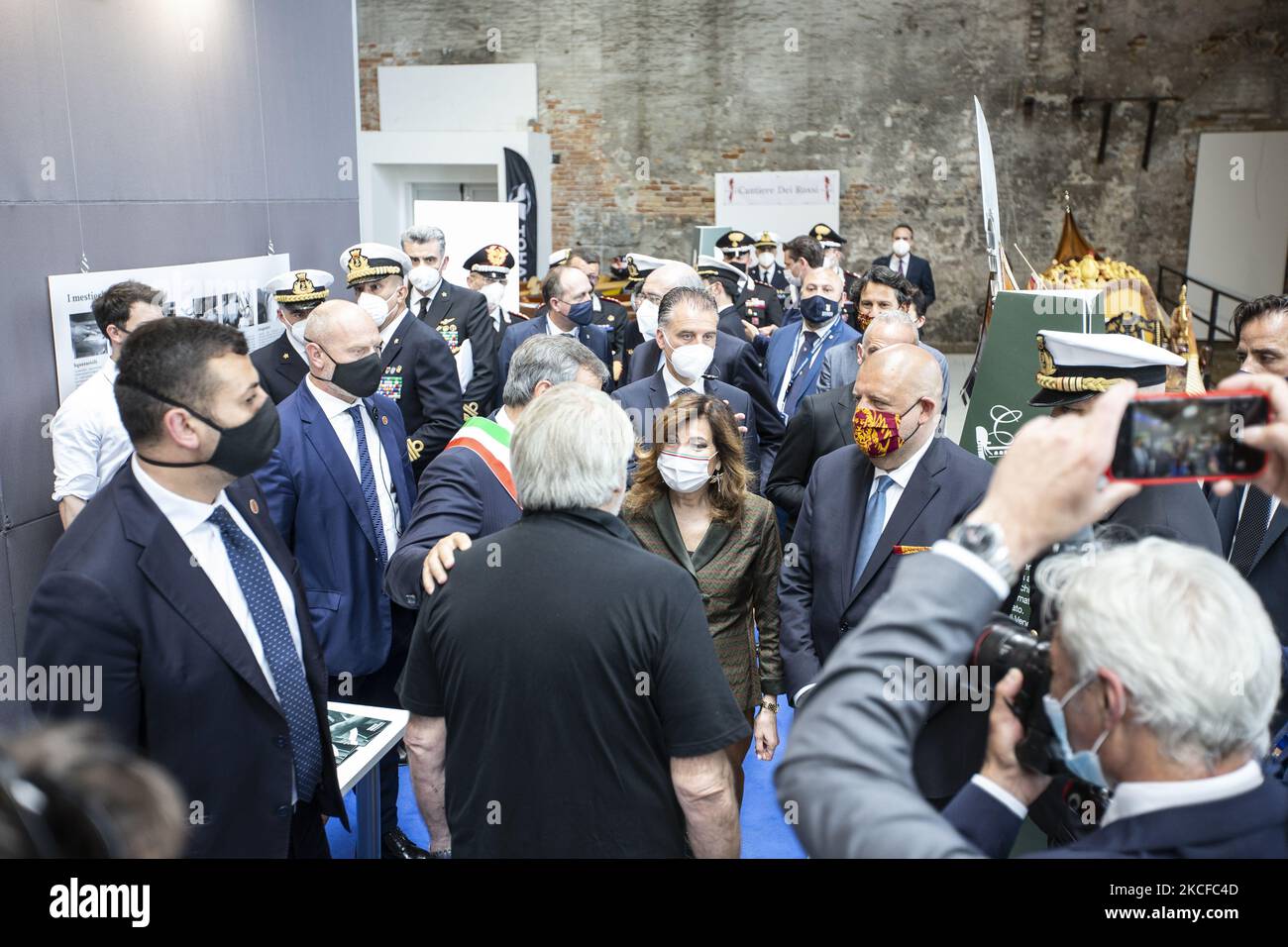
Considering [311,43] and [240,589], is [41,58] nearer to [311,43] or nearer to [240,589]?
[311,43]

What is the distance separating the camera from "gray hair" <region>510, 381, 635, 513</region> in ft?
6.25

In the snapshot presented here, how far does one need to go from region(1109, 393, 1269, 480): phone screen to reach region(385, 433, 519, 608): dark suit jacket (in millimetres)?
1727

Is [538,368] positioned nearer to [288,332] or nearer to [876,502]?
[876,502]

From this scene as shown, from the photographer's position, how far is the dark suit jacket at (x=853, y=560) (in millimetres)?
2477

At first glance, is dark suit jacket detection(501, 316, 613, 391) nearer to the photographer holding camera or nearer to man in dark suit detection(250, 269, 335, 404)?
man in dark suit detection(250, 269, 335, 404)

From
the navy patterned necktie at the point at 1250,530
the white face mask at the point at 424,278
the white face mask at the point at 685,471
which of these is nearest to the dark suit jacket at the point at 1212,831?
the navy patterned necktie at the point at 1250,530

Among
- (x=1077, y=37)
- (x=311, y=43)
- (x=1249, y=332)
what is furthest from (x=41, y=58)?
(x=1077, y=37)

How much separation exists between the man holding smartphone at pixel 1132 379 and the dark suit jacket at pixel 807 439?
127cm

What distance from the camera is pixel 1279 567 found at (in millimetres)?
2572

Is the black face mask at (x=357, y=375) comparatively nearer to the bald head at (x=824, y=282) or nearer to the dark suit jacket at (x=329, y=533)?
the dark suit jacket at (x=329, y=533)

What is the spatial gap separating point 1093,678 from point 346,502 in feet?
8.56

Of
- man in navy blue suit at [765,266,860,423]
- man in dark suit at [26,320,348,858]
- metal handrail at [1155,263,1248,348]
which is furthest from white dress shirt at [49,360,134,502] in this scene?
metal handrail at [1155,263,1248,348]

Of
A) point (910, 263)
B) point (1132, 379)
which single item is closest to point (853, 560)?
point (1132, 379)
